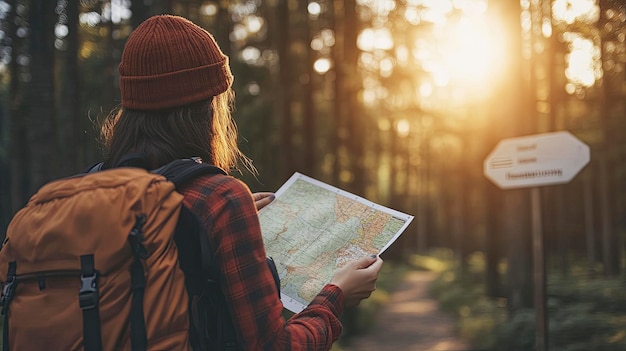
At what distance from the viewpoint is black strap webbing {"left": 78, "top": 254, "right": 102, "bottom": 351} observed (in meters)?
1.76

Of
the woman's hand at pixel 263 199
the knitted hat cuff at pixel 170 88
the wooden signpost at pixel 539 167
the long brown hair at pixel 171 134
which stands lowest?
the wooden signpost at pixel 539 167

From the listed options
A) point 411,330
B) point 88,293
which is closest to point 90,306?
point 88,293

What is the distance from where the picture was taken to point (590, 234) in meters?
26.1

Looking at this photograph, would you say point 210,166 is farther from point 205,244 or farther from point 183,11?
point 183,11

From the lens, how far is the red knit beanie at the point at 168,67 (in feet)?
6.75

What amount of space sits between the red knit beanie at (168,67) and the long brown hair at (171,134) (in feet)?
0.11

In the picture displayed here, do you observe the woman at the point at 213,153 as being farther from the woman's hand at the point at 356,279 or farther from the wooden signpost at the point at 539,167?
the wooden signpost at the point at 539,167

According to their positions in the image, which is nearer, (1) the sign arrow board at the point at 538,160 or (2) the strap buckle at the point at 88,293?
(2) the strap buckle at the point at 88,293

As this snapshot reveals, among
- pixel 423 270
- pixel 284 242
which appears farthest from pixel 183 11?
pixel 423 270

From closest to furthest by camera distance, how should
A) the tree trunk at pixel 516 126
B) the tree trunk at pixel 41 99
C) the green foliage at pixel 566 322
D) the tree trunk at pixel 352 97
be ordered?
1. the tree trunk at pixel 41 99
2. the green foliage at pixel 566 322
3. the tree trunk at pixel 516 126
4. the tree trunk at pixel 352 97

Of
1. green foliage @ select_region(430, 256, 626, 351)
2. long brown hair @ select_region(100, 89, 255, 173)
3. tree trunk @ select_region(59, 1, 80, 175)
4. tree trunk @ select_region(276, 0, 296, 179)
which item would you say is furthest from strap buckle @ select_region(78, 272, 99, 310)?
tree trunk @ select_region(276, 0, 296, 179)

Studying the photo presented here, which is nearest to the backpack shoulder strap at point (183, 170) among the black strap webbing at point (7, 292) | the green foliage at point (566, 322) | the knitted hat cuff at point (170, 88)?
the knitted hat cuff at point (170, 88)

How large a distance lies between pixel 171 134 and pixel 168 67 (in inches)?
7.2

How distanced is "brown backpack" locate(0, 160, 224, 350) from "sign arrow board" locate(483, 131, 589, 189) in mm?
6506
